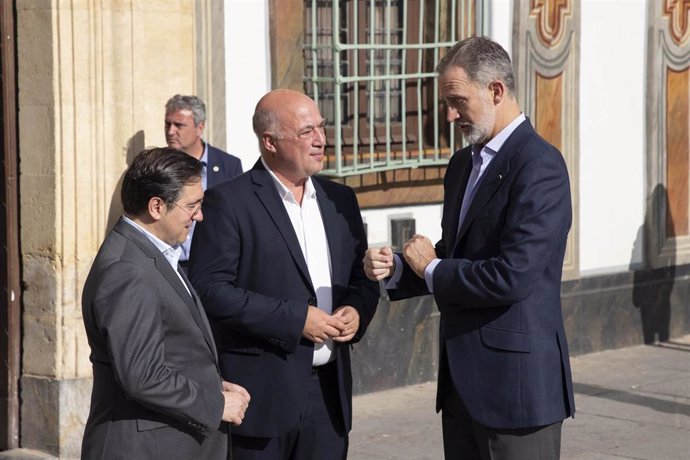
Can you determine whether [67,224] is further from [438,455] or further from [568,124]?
[568,124]

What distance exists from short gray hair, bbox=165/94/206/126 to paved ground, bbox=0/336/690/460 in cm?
182

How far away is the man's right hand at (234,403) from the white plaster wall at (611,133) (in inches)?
250

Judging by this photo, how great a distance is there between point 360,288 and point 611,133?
5.88 m

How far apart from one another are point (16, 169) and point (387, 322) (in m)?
2.54

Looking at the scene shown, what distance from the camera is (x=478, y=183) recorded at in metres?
4.44

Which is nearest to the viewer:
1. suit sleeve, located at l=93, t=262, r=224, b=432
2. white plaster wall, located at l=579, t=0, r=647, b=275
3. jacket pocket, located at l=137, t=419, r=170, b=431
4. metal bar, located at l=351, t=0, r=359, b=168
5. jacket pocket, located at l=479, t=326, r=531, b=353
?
suit sleeve, located at l=93, t=262, r=224, b=432

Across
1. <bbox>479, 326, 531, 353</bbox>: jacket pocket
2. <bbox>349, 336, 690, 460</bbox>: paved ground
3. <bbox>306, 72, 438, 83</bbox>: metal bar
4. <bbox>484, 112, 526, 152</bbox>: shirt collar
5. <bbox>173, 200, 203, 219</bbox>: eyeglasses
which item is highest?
<bbox>306, 72, 438, 83</bbox>: metal bar

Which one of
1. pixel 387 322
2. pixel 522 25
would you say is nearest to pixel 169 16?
pixel 387 322

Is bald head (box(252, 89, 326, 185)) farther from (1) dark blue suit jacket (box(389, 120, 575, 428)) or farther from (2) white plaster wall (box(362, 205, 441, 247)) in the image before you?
(2) white plaster wall (box(362, 205, 441, 247))

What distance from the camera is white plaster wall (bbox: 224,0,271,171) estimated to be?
785 centimetres

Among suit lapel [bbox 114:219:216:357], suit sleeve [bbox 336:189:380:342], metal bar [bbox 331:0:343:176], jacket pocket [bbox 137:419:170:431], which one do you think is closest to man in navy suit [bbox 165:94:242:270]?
metal bar [bbox 331:0:343:176]

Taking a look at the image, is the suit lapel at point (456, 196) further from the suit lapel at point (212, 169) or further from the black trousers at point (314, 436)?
the suit lapel at point (212, 169)

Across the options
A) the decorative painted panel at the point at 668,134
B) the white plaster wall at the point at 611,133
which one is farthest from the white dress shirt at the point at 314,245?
the decorative painted panel at the point at 668,134

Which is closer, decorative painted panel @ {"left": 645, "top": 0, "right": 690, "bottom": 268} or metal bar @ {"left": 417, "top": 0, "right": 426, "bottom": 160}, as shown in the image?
metal bar @ {"left": 417, "top": 0, "right": 426, "bottom": 160}
